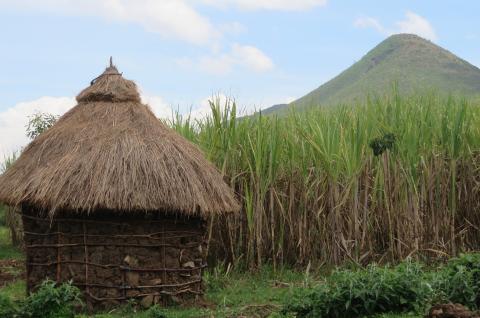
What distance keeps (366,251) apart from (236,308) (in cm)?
240

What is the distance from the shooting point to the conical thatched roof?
7457 mm

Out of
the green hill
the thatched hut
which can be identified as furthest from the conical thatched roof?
the green hill

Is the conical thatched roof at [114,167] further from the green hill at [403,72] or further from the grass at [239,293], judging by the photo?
the green hill at [403,72]

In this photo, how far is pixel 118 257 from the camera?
7.67 metres

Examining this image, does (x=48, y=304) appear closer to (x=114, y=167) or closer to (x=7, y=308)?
(x=7, y=308)

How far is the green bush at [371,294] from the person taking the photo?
5.86 meters

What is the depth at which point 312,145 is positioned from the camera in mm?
9430

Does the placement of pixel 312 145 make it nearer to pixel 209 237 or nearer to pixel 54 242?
pixel 209 237

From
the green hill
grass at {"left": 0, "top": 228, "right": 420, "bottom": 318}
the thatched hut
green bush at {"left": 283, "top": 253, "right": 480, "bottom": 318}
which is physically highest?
the green hill

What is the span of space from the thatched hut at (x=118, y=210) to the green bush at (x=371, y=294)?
209 cm

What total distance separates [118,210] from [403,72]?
49.3 m

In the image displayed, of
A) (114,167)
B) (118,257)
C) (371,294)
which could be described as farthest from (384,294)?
(114,167)

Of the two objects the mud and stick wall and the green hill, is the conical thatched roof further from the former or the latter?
the green hill

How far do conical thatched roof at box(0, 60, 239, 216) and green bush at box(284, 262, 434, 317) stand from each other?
207 cm
